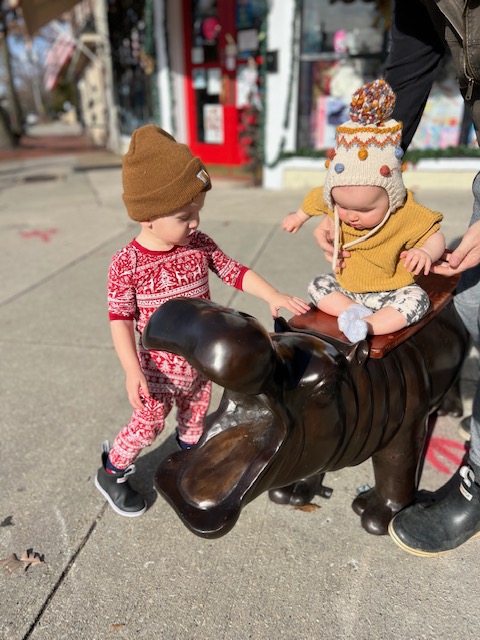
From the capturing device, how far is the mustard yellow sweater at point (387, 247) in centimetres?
193

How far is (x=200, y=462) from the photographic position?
1474 mm

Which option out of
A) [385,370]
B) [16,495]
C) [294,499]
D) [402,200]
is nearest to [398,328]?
[385,370]

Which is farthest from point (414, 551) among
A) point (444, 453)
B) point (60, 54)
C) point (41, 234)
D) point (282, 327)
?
point (60, 54)

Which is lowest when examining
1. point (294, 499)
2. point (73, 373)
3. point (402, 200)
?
point (73, 373)

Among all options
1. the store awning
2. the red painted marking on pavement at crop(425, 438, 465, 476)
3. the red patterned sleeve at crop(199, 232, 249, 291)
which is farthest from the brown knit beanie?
the store awning

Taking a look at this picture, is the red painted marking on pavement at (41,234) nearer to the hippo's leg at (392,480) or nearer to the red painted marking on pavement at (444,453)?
the red painted marking on pavement at (444,453)

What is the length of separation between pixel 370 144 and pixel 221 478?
117cm

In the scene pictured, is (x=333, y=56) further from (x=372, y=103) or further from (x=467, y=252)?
(x=467, y=252)

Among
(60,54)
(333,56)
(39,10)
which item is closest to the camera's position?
(333,56)

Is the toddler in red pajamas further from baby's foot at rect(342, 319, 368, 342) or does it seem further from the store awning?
the store awning

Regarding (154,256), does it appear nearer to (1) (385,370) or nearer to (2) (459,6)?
(1) (385,370)

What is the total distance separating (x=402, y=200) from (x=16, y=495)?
6.58ft

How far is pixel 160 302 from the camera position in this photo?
1953mm

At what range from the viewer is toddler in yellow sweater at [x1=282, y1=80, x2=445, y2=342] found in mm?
1785
